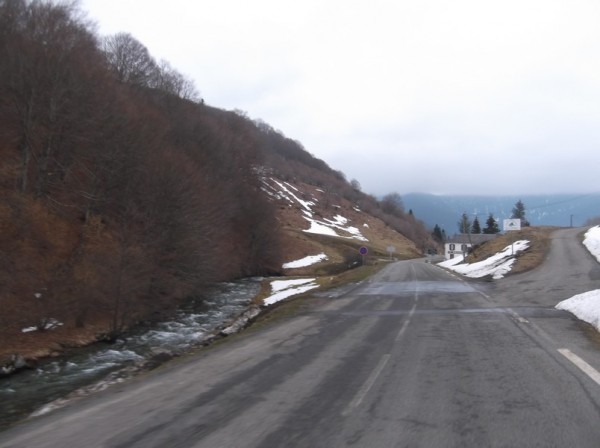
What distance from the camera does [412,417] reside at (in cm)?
633

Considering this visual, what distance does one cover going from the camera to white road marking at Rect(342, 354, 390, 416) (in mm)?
6864

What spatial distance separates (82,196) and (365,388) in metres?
32.4

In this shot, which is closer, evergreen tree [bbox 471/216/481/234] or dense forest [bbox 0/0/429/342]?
dense forest [bbox 0/0/429/342]

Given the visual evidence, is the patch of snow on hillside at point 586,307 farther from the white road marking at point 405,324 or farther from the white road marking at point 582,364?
the white road marking at point 405,324

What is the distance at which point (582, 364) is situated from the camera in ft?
28.9

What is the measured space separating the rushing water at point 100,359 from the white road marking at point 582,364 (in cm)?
889

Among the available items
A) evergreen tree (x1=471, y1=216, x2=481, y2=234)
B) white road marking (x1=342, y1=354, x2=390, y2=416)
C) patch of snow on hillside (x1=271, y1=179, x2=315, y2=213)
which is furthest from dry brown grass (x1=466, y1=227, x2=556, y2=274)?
patch of snow on hillside (x1=271, y1=179, x2=315, y2=213)

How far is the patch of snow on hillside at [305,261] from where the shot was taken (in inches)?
2851

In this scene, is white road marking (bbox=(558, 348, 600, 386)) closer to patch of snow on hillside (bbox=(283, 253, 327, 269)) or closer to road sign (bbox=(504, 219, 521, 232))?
road sign (bbox=(504, 219, 521, 232))

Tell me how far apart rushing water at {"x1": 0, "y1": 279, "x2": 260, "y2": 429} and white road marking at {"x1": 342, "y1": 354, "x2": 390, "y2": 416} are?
549 cm

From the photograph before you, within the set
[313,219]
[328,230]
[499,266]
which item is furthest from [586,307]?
[313,219]

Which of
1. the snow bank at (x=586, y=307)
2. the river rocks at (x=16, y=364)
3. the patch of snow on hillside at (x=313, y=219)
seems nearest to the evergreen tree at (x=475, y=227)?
the patch of snow on hillside at (x=313, y=219)

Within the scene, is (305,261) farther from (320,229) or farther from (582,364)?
(582,364)

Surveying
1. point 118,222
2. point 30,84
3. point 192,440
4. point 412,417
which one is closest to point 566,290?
point 412,417
